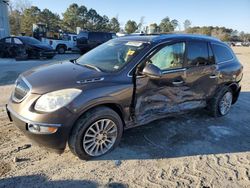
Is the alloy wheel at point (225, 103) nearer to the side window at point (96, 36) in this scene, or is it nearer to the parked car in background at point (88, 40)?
the parked car in background at point (88, 40)

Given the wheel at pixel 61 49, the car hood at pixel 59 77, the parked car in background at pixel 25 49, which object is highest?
the car hood at pixel 59 77

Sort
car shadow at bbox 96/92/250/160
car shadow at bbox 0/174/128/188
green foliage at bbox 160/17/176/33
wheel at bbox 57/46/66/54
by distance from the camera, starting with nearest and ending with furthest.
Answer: car shadow at bbox 0/174/128/188
car shadow at bbox 96/92/250/160
wheel at bbox 57/46/66/54
green foliage at bbox 160/17/176/33

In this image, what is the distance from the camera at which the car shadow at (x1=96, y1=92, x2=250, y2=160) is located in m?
4.22

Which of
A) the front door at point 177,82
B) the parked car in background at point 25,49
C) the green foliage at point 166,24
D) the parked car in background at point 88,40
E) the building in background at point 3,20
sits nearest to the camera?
the front door at point 177,82

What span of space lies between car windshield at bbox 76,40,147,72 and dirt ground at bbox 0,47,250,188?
1292 mm

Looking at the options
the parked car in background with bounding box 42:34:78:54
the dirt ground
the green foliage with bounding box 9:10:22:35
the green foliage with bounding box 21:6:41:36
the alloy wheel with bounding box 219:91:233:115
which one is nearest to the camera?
the dirt ground

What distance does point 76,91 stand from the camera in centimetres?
356

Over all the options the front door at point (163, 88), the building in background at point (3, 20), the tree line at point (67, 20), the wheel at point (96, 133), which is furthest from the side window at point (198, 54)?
the tree line at point (67, 20)

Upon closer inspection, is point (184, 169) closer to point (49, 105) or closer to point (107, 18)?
point (49, 105)

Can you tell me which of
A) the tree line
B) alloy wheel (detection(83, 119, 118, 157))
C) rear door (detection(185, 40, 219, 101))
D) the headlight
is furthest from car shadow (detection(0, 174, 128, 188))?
the tree line

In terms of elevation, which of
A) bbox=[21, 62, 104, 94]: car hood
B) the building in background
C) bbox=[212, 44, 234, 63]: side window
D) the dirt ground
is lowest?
the dirt ground

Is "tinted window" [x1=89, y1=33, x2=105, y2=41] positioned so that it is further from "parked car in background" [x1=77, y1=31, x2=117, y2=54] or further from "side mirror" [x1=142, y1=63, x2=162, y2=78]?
"side mirror" [x1=142, y1=63, x2=162, y2=78]

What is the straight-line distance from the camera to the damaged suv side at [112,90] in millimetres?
3496

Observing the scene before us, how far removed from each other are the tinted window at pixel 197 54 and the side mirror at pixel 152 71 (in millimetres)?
1087
